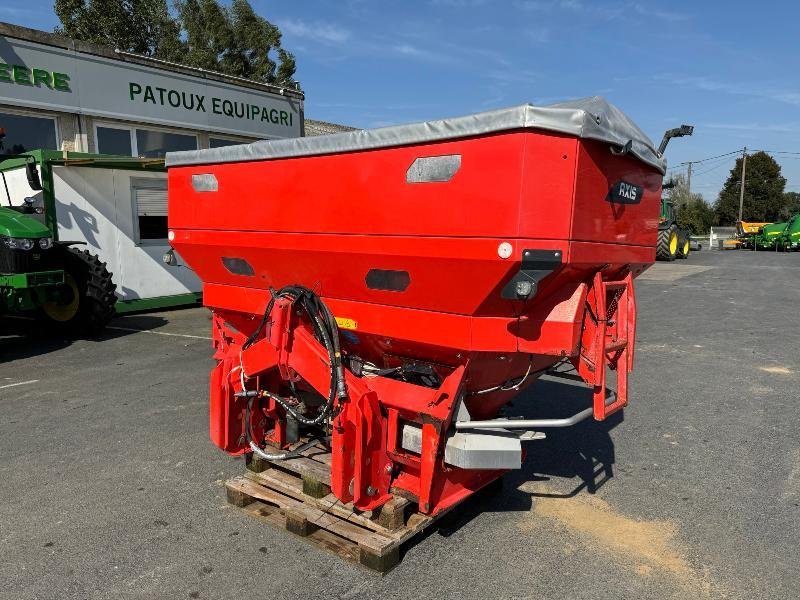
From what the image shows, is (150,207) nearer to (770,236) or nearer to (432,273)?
(432,273)

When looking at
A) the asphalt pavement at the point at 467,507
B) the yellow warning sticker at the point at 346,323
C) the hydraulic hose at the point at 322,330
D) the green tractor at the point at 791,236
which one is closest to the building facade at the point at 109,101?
the asphalt pavement at the point at 467,507

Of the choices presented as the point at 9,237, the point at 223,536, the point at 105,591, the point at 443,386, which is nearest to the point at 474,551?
the point at 443,386

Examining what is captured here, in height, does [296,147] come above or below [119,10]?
below

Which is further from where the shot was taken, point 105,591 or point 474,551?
point 474,551

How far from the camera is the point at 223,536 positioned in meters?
3.37

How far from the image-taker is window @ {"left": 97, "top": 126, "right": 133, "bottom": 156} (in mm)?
13258

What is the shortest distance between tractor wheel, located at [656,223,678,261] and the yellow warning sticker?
22622mm

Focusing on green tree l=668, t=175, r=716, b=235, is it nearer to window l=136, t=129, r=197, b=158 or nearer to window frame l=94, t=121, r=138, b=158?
window l=136, t=129, r=197, b=158

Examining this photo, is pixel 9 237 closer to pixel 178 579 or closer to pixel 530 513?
pixel 178 579

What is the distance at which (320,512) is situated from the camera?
3309 millimetres

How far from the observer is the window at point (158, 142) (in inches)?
549

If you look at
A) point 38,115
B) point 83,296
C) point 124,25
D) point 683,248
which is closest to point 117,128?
point 38,115

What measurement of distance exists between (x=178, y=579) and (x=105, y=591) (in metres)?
0.33

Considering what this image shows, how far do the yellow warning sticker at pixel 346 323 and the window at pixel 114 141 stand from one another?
39.7ft
